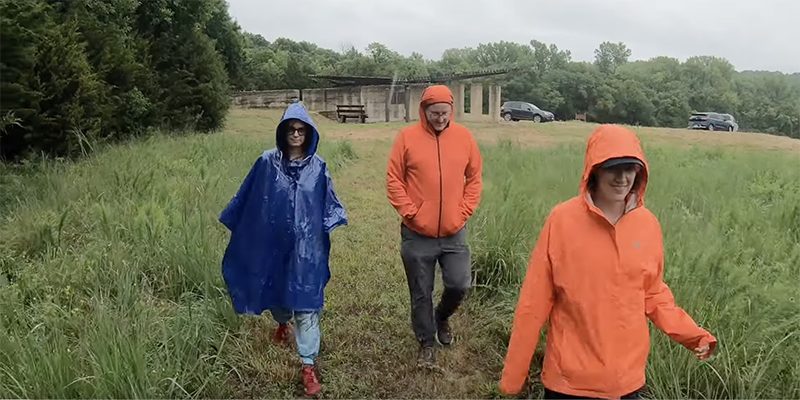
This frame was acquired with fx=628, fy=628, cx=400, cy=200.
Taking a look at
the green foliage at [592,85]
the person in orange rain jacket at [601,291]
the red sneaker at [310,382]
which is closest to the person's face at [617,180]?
the person in orange rain jacket at [601,291]

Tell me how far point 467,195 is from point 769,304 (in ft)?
6.89

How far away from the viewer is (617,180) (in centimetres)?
242

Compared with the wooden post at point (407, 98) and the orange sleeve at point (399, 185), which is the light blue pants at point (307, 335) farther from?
the wooden post at point (407, 98)

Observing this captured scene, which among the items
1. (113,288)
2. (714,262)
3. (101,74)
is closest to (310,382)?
(113,288)

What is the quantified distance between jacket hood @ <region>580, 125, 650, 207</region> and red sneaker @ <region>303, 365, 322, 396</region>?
2.04m

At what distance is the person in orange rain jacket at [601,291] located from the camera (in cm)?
241

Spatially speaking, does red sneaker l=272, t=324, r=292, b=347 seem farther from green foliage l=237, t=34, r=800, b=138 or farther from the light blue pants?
green foliage l=237, t=34, r=800, b=138

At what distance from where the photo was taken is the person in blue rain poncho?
370cm

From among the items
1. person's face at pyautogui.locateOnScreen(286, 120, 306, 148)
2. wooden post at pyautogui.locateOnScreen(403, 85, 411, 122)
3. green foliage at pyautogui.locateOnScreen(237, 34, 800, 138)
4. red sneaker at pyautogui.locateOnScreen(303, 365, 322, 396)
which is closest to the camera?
red sneaker at pyautogui.locateOnScreen(303, 365, 322, 396)

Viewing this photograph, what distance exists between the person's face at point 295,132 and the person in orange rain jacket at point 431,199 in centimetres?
59

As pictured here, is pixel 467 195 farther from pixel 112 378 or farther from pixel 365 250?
pixel 365 250

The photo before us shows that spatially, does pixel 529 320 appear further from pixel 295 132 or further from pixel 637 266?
pixel 295 132

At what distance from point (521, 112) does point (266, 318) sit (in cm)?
3669

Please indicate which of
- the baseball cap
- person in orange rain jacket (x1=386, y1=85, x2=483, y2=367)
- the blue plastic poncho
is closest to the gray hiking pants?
person in orange rain jacket (x1=386, y1=85, x2=483, y2=367)
